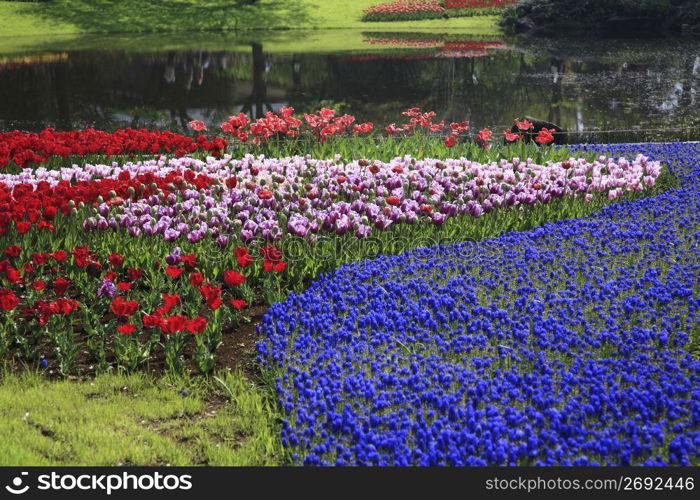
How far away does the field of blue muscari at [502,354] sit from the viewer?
4176 mm

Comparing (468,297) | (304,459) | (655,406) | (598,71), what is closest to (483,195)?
(468,297)

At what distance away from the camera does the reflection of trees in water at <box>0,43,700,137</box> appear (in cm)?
1694

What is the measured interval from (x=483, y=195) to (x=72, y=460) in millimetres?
5273

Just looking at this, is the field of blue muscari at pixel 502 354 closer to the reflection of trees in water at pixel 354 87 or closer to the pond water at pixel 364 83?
the pond water at pixel 364 83

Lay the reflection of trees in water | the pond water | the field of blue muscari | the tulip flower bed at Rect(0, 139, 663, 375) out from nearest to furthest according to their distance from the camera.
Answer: the field of blue muscari
the tulip flower bed at Rect(0, 139, 663, 375)
the pond water
the reflection of trees in water

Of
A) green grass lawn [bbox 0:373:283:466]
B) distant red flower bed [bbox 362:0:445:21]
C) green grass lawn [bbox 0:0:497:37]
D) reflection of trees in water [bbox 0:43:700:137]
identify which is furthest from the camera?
distant red flower bed [bbox 362:0:445:21]

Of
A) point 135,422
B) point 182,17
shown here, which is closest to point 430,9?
point 182,17

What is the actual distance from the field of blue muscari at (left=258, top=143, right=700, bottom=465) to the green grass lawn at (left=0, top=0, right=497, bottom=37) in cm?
2673

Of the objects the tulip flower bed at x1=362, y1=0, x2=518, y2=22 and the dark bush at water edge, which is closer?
the dark bush at water edge

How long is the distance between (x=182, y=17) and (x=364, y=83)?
1535 cm

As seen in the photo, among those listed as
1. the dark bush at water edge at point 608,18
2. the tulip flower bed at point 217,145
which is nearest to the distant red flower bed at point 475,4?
the dark bush at water edge at point 608,18

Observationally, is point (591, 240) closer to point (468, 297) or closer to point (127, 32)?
point (468, 297)

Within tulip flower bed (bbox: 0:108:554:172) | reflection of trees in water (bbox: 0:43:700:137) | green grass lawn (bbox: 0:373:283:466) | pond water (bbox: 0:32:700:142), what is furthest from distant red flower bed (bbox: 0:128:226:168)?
reflection of trees in water (bbox: 0:43:700:137)

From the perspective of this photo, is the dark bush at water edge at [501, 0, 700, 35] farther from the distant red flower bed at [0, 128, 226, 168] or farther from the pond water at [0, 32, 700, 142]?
the distant red flower bed at [0, 128, 226, 168]
